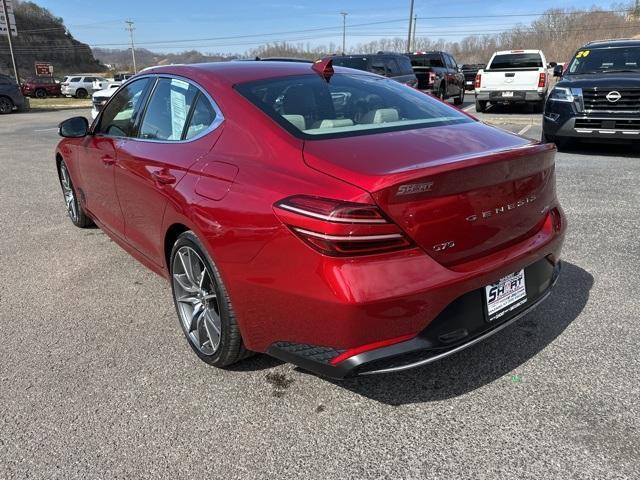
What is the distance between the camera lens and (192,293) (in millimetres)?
2967

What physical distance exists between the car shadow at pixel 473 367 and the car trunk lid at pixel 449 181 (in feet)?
2.40

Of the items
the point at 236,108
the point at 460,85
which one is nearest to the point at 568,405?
the point at 236,108

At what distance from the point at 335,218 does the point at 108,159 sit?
2.45m

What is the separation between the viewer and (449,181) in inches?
84.2

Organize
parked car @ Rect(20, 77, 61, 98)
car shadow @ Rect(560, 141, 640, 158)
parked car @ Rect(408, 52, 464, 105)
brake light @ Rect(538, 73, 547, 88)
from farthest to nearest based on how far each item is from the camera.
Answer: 1. parked car @ Rect(20, 77, 61, 98)
2. parked car @ Rect(408, 52, 464, 105)
3. brake light @ Rect(538, 73, 547, 88)
4. car shadow @ Rect(560, 141, 640, 158)

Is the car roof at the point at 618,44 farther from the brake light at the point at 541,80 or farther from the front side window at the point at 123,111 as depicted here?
the front side window at the point at 123,111

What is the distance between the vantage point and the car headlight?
317 inches

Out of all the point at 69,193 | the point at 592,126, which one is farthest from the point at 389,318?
the point at 592,126

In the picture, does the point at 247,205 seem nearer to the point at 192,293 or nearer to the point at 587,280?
the point at 192,293

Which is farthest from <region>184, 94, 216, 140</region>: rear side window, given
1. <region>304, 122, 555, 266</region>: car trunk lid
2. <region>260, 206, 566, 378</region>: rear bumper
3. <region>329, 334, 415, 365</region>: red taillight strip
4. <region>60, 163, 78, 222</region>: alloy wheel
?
<region>60, 163, 78, 222</region>: alloy wheel

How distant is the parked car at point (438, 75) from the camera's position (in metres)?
16.7

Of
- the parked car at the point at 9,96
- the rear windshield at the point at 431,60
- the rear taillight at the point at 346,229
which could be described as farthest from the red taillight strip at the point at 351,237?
the parked car at the point at 9,96

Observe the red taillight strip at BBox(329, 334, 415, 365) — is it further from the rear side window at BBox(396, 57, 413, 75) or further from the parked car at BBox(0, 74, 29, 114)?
the parked car at BBox(0, 74, 29, 114)

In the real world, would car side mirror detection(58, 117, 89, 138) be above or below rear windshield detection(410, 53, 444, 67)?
below
